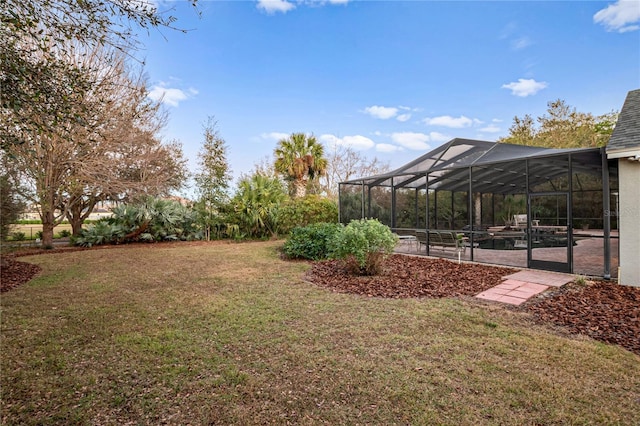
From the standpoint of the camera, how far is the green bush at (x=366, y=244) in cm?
620

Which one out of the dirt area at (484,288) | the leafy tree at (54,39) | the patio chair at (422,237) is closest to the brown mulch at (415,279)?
the dirt area at (484,288)

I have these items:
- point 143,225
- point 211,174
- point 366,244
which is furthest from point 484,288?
point 143,225

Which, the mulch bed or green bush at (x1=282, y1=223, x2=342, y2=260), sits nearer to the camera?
the mulch bed

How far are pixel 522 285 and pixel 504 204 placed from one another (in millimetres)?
11327

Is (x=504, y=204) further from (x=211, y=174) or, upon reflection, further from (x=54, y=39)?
(x=54, y=39)

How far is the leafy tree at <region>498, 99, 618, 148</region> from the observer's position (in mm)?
18109

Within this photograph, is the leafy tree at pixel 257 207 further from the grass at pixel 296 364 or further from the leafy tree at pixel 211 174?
the grass at pixel 296 364

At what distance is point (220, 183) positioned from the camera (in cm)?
1346

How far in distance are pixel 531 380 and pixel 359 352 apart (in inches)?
58.2

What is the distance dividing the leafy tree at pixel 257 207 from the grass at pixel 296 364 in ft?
27.8

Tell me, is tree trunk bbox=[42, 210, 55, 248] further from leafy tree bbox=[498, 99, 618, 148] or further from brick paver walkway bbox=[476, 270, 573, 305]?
leafy tree bbox=[498, 99, 618, 148]

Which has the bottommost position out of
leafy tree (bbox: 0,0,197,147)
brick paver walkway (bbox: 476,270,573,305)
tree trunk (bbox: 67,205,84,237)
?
brick paver walkway (bbox: 476,270,573,305)

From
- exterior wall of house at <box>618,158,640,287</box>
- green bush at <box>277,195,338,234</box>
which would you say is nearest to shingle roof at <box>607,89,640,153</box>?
exterior wall of house at <box>618,158,640,287</box>

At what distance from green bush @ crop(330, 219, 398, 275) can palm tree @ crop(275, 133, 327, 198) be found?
41.8ft
